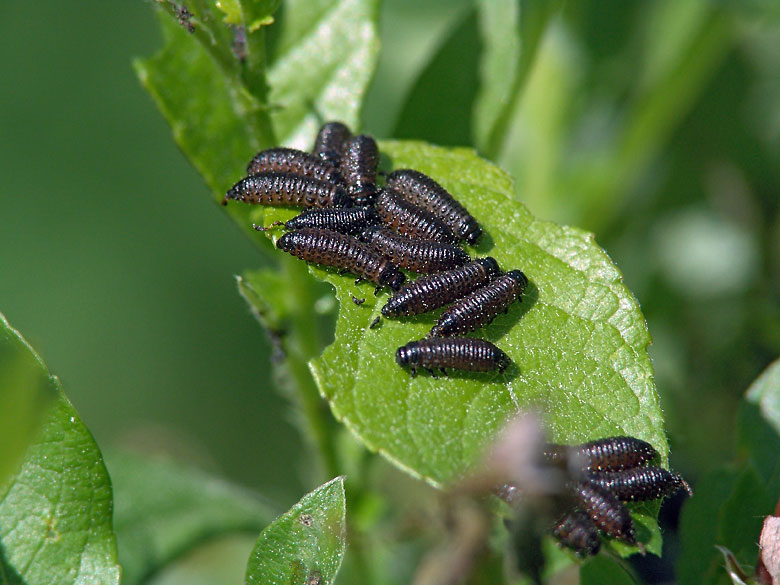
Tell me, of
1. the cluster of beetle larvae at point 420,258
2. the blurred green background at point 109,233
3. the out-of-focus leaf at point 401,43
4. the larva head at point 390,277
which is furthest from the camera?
the blurred green background at point 109,233

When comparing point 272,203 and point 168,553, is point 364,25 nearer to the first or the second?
point 272,203

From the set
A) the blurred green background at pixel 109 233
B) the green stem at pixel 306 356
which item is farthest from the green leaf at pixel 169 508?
the blurred green background at pixel 109 233

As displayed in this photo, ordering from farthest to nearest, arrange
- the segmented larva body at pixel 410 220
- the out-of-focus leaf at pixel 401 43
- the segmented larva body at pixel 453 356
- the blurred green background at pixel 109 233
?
the blurred green background at pixel 109 233 → the out-of-focus leaf at pixel 401 43 → the segmented larva body at pixel 410 220 → the segmented larva body at pixel 453 356

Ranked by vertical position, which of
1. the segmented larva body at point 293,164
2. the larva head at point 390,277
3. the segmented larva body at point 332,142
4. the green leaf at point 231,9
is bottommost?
the larva head at point 390,277

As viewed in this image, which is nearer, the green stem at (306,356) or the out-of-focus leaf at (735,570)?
the out-of-focus leaf at (735,570)

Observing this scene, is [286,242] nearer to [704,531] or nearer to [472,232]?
[472,232]

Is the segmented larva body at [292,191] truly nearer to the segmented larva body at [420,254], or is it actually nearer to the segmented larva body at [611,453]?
the segmented larva body at [420,254]

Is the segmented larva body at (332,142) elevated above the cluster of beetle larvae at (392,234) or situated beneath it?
elevated above

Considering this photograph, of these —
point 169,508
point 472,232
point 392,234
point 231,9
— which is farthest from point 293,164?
point 169,508
